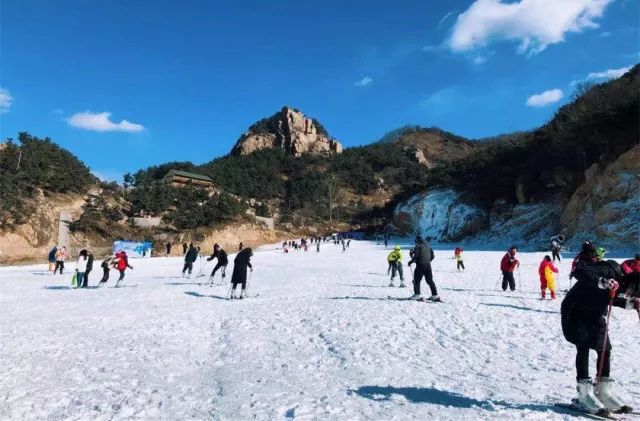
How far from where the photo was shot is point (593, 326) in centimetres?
488

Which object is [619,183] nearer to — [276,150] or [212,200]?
[212,200]

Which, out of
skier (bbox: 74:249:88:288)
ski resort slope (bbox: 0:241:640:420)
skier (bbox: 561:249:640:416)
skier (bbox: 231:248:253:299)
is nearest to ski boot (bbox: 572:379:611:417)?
skier (bbox: 561:249:640:416)

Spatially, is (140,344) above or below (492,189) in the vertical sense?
below

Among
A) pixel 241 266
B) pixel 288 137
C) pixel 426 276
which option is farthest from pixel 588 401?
pixel 288 137

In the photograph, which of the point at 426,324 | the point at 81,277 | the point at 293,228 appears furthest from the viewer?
the point at 293,228

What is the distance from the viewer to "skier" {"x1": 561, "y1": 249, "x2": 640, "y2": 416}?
4793mm

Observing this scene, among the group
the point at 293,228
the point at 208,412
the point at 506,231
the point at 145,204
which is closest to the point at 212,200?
the point at 145,204

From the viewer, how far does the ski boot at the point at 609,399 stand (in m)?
4.80

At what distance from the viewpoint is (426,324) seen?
9.72m

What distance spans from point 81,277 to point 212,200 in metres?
43.7

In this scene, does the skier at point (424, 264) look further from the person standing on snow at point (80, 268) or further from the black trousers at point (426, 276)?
the person standing on snow at point (80, 268)

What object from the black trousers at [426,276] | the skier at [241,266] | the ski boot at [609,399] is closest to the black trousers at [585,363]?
the ski boot at [609,399]

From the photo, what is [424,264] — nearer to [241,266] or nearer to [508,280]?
[508,280]

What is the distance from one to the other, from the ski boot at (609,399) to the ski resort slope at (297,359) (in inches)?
15.1
